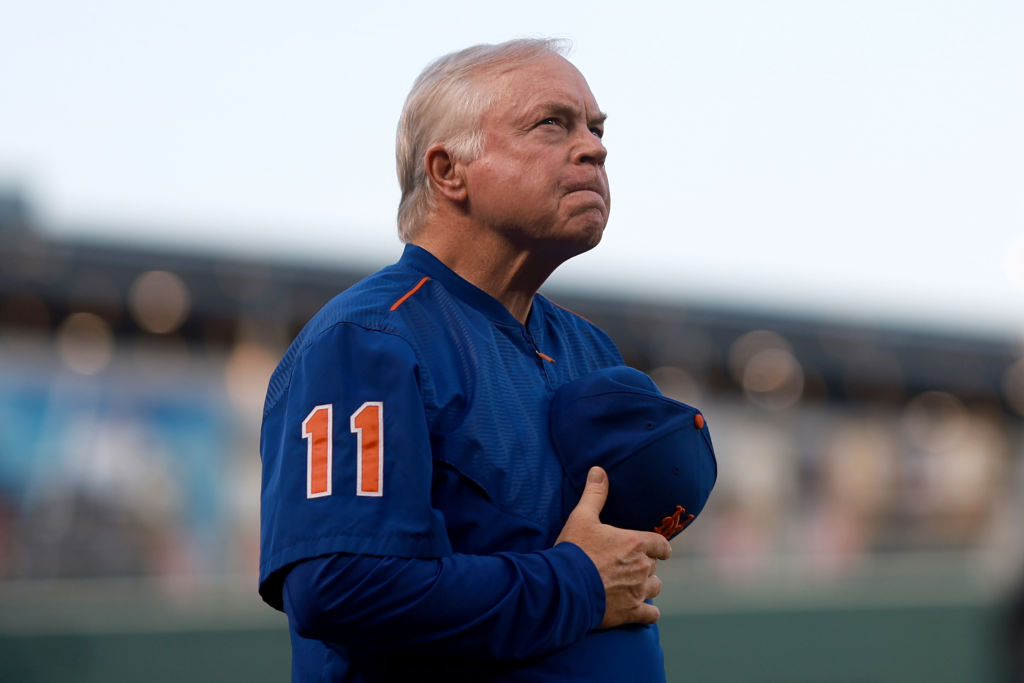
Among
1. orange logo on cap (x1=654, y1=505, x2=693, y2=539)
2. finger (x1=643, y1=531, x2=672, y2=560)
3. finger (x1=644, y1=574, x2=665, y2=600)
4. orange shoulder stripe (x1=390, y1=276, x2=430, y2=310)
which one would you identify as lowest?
finger (x1=644, y1=574, x2=665, y2=600)

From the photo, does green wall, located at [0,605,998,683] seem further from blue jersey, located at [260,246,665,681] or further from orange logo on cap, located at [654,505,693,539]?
orange logo on cap, located at [654,505,693,539]

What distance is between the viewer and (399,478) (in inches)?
63.8

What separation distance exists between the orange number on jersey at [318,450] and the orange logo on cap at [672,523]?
0.56m

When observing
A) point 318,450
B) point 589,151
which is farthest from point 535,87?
point 318,450

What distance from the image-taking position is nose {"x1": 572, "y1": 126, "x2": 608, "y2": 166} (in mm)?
1922

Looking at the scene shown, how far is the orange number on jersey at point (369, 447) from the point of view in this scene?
5.28ft

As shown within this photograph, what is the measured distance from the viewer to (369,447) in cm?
164

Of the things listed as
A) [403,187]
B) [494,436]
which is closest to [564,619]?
[494,436]

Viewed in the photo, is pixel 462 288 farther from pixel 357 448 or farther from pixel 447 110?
pixel 357 448

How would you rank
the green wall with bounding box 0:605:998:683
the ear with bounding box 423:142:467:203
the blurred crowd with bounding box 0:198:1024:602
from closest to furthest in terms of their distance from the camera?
the ear with bounding box 423:142:467:203, the green wall with bounding box 0:605:998:683, the blurred crowd with bounding box 0:198:1024:602

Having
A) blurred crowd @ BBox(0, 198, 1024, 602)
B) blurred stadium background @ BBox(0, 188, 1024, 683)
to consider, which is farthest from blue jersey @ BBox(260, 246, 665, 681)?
blurred crowd @ BBox(0, 198, 1024, 602)

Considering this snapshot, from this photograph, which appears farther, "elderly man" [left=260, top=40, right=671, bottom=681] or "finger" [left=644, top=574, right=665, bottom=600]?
"finger" [left=644, top=574, right=665, bottom=600]

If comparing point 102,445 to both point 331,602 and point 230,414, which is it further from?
point 331,602

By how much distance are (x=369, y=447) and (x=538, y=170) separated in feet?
1.88
